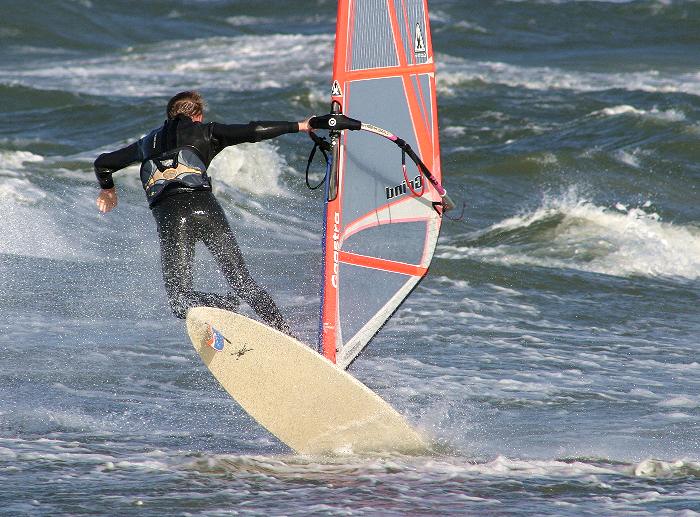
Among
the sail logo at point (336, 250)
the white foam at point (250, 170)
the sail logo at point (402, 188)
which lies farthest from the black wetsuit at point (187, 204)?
the white foam at point (250, 170)

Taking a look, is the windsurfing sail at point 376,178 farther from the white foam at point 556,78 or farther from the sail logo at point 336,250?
the white foam at point 556,78

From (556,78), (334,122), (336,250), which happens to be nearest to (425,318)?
(336,250)

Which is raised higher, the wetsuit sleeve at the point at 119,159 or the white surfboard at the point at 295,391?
the wetsuit sleeve at the point at 119,159

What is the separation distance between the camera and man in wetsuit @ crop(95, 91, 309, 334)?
5.09 meters

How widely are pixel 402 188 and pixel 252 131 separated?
952 millimetres

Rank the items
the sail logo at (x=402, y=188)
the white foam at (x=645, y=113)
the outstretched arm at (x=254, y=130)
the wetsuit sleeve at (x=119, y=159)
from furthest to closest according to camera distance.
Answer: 1. the white foam at (x=645, y=113)
2. the sail logo at (x=402, y=188)
3. the wetsuit sleeve at (x=119, y=159)
4. the outstretched arm at (x=254, y=130)

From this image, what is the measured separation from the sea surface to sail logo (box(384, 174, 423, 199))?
1.06 meters

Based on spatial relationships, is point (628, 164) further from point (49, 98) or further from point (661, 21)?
point (661, 21)

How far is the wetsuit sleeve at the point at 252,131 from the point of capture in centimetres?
495

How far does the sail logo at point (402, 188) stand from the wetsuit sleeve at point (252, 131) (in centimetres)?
75

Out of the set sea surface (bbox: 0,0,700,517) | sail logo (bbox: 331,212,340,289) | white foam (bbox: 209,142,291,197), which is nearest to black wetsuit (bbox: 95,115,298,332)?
sail logo (bbox: 331,212,340,289)

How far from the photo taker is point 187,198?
517 cm

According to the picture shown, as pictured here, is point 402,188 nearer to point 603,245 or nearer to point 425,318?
point 425,318

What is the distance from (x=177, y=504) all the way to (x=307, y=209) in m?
7.25
